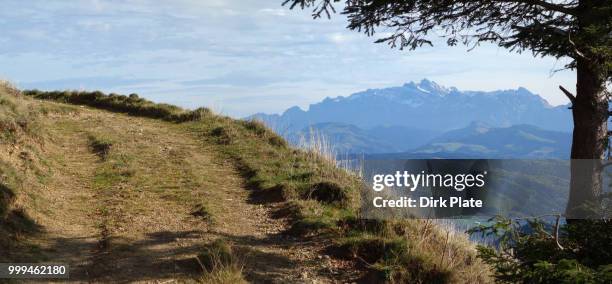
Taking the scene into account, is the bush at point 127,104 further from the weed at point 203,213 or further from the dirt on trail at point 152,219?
the weed at point 203,213

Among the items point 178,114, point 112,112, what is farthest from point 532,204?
point 112,112

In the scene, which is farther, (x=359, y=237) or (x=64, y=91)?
(x=64, y=91)

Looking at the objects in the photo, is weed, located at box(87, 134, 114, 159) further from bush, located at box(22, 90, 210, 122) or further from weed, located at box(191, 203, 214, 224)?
bush, located at box(22, 90, 210, 122)

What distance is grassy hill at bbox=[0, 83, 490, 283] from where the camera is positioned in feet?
21.7

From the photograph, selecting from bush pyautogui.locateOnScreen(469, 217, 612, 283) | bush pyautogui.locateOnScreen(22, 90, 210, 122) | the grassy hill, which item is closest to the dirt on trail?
the grassy hill

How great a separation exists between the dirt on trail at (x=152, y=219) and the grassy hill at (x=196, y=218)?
3 cm

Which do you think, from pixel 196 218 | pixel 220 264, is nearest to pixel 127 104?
pixel 196 218

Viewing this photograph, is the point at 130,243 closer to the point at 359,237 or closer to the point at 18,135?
the point at 359,237

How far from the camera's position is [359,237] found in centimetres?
770

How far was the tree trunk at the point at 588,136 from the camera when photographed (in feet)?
24.9

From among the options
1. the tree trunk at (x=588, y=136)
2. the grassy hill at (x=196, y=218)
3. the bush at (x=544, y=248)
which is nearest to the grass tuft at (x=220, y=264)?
the grassy hill at (x=196, y=218)

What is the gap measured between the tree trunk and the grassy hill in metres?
1.92

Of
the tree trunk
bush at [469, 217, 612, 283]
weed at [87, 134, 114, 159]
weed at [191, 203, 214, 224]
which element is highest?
the tree trunk

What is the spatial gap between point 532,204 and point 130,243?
17.7ft
